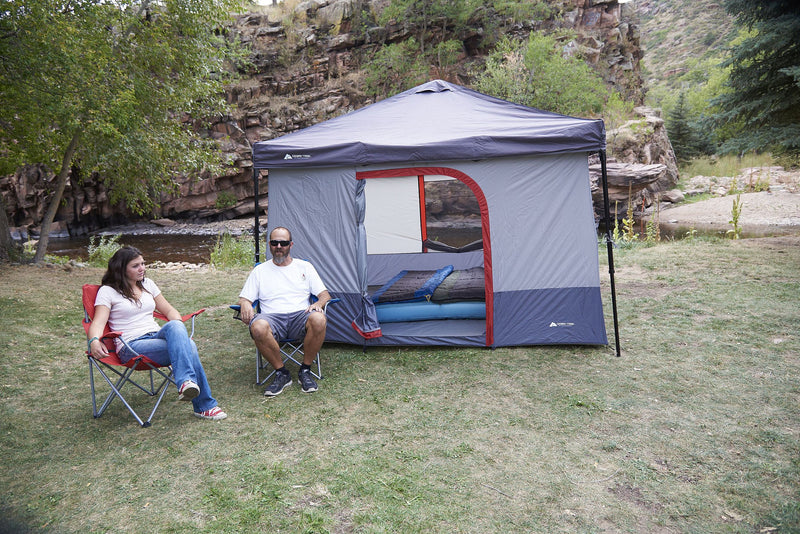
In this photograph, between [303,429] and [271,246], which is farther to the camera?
[271,246]

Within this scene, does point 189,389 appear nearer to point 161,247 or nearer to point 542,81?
point 161,247

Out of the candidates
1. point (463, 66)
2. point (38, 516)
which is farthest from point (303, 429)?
point (463, 66)

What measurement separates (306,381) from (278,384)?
183 millimetres

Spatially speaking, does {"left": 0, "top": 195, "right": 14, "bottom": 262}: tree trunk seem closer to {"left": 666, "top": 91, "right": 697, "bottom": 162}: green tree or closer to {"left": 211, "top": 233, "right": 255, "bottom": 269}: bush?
{"left": 211, "top": 233, "right": 255, "bottom": 269}: bush

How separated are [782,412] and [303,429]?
270cm

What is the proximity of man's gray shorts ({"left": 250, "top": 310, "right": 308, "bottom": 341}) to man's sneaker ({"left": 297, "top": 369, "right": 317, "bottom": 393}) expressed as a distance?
0.24 metres

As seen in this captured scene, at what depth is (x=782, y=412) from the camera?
9.49 feet

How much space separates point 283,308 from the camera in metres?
3.57

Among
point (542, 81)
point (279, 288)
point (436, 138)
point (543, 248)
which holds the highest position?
point (542, 81)

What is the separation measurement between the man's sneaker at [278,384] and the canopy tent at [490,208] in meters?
0.85

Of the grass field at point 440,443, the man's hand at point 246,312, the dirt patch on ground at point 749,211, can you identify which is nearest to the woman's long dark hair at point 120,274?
the man's hand at point 246,312

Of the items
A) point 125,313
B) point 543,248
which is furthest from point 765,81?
point 125,313

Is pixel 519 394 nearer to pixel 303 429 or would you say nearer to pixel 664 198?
pixel 303 429

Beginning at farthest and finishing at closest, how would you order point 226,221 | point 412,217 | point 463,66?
1. point 463,66
2. point 226,221
3. point 412,217
